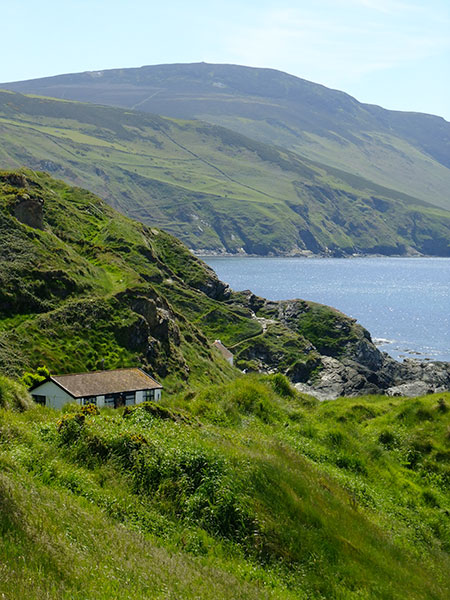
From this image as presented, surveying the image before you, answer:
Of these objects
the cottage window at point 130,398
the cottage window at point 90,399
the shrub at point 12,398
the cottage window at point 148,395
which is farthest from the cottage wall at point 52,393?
the shrub at point 12,398

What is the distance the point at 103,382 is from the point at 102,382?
7 centimetres

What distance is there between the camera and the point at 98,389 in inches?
1650

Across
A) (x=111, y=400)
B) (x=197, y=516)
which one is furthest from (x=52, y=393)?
(x=197, y=516)

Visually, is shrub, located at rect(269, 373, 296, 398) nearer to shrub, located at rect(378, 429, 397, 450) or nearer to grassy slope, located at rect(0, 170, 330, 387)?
shrub, located at rect(378, 429, 397, 450)

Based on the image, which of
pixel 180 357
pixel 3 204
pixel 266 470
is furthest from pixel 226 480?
pixel 3 204

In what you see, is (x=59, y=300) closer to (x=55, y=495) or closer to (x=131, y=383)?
(x=131, y=383)

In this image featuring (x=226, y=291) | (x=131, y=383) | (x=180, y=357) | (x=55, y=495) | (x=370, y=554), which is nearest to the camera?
(x=55, y=495)

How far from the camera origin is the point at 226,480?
13.1 metres

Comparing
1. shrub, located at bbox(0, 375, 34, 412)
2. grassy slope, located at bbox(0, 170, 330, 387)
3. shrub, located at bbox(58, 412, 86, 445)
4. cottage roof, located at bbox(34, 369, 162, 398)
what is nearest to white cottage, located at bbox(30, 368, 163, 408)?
cottage roof, located at bbox(34, 369, 162, 398)

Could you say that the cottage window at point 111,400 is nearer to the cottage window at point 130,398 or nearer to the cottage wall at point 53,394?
the cottage window at point 130,398

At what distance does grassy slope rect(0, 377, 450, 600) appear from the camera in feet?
30.5

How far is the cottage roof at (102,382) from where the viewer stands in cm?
4025

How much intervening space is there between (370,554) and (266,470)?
9.34 feet

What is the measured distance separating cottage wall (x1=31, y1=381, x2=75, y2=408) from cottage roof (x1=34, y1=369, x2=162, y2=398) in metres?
0.30
